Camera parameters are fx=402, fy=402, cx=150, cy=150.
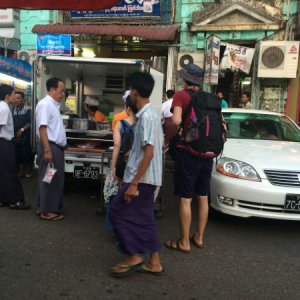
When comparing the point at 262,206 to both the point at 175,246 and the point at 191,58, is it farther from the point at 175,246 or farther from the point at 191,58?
the point at 191,58

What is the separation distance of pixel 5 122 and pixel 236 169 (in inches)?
117

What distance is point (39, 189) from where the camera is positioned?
5012 millimetres

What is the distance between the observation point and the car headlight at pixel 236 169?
15.0ft

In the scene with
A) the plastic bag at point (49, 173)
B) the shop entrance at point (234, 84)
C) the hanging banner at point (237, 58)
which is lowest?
the plastic bag at point (49, 173)

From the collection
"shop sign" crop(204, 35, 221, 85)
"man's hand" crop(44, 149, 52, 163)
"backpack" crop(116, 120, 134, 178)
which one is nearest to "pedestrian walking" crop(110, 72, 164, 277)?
"backpack" crop(116, 120, 134, 178)

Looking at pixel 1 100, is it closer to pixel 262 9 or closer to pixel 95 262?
pixel 95 262

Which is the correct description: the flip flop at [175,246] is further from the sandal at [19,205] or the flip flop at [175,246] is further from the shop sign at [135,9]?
the shop sign at [135,9]

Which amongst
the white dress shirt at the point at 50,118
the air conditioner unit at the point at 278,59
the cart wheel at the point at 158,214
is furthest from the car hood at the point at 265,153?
the air conditioner unit at the point at 278,59

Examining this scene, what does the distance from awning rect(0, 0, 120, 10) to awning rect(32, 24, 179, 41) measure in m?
9.06

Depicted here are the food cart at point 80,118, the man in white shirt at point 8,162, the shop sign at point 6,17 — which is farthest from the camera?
the shop sign at point 6,17

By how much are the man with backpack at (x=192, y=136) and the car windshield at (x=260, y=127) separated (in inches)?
78.1

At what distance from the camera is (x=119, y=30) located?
39.0ft

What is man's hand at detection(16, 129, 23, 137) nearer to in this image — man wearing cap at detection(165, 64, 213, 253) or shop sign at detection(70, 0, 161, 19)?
man wearing cap at detection(165, 64, 213, 253)

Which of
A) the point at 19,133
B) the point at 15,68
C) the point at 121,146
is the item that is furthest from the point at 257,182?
the point at 15,68
